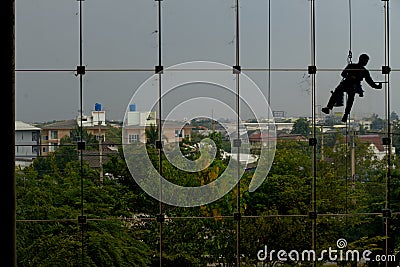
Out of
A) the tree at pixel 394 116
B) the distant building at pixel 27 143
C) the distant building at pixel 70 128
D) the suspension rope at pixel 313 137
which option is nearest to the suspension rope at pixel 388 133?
the tree at pixel 394 116

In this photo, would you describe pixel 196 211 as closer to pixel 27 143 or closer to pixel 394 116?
pixel 27 143

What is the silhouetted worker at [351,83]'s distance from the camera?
8.92ft

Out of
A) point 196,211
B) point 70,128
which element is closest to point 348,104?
point 196,211

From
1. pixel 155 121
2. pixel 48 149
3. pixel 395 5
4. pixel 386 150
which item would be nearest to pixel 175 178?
pixel 155 121

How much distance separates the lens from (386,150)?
276 cm

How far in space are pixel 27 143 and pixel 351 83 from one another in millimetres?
1527

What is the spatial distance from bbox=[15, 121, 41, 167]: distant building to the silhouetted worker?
4.37 ft

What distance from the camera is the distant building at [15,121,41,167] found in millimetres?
2613

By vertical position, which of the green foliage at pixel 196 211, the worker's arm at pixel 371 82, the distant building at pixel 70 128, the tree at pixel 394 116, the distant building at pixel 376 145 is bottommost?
the green foliage at pixel 196 211

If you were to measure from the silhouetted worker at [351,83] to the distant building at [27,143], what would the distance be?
4.37 feet

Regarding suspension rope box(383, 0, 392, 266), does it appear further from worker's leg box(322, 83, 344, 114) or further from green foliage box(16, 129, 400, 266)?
worker's leg box(322, 83, 344, 114)

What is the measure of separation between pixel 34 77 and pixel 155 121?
1.88 ft

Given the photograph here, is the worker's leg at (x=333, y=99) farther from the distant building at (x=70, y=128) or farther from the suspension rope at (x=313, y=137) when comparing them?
the distant building at (x=70, y=128)

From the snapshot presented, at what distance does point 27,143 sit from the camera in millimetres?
2635
